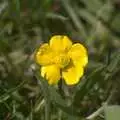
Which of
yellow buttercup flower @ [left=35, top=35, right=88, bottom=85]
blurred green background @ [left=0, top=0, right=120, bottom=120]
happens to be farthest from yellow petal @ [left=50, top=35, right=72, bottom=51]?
blurred green background @ [left=0, top=0, right=120, bottom=120]

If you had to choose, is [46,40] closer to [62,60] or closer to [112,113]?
Result: [62,60]

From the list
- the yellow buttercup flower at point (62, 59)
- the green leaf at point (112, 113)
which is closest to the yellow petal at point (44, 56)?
the yellow buttercup flower at point (62, 59)

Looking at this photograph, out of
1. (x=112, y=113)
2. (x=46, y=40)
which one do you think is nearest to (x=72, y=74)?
(x=112, y=113)

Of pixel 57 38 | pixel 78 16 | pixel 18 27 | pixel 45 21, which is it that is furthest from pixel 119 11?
pixel 57 38

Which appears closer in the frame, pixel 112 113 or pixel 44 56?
pixel 112 113

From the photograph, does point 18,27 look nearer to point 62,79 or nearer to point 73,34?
point 73,34

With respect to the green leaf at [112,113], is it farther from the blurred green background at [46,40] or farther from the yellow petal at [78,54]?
the yellow petal at [78,54]

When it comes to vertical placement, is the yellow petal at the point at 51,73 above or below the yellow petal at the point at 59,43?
below
